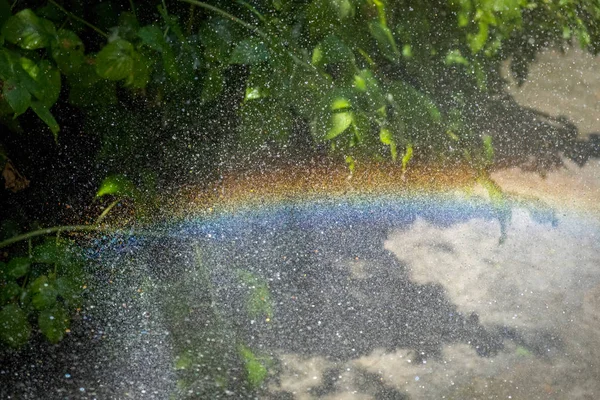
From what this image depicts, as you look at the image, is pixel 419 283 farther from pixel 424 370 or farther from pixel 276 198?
pixel 276 198

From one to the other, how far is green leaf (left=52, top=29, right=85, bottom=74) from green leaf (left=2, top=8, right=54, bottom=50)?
2 cm

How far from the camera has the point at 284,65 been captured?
3.49 feet

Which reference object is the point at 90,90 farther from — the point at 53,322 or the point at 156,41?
the point at 53,322

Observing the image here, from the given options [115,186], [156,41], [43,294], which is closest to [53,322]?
[43,294]

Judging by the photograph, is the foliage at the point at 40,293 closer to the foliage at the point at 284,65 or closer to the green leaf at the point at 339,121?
the foliage at the point at 284,65

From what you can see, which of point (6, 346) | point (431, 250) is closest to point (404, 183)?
point (431, 250)

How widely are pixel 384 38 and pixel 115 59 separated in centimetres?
47

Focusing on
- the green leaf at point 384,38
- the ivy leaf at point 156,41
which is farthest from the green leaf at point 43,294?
the green leaf at point 384,38

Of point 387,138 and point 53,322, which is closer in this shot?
point 53,322

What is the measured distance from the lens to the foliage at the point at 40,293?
1.08 meters

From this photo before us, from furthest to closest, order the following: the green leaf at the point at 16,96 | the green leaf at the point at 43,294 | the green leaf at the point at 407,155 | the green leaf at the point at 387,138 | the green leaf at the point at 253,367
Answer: the green leaf at the point at 253,367
the green leaf at the point at 407,155
the green leaf at the point at 387,138
the green leaf at the point at 43,294
the green leaf at the point at 16,96

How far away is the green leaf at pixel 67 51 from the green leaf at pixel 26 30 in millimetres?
20

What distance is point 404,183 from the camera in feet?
5.20

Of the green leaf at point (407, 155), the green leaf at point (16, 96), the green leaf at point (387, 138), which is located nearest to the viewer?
the green leaf at point (16, 96)
